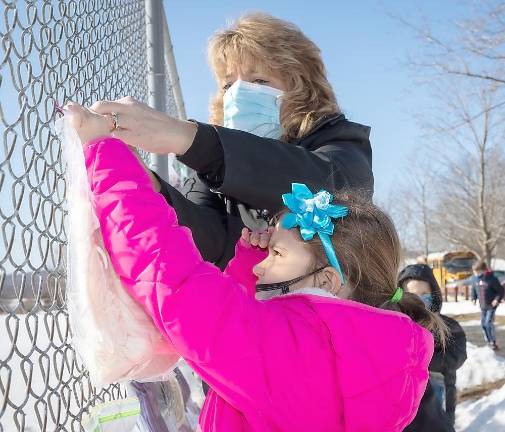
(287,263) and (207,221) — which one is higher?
(207,221)

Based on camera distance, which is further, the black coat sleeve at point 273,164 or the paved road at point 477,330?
the paved road at point 477,330

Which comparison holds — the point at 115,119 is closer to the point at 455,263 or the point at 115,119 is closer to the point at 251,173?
the point at 251,173

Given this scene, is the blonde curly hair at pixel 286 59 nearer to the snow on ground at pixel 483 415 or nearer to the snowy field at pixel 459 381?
the snowy field at pixel 459 381

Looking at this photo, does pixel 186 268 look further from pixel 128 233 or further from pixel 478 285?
pixel 478 285

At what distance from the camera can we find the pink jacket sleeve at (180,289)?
4.30 ft

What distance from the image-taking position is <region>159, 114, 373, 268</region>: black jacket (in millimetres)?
1719

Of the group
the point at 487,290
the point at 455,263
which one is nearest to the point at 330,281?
the point at 487,290

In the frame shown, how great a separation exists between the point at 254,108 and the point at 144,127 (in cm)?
78

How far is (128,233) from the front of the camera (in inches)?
52.1

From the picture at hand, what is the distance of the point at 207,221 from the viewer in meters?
2.04

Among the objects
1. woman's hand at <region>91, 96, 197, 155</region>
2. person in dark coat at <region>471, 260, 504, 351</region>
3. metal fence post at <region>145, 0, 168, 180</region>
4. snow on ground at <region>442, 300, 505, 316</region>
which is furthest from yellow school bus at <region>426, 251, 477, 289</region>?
woman's hand at <region>91, 96, 197, 155</region>

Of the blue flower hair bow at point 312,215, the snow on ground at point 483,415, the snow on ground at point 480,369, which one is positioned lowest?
the snow on ground at point 480,369

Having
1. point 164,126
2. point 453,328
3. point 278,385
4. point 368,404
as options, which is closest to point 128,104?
point 164,126

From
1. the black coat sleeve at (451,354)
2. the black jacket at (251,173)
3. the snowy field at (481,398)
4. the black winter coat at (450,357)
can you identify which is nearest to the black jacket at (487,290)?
the snowy field at (481,398)
